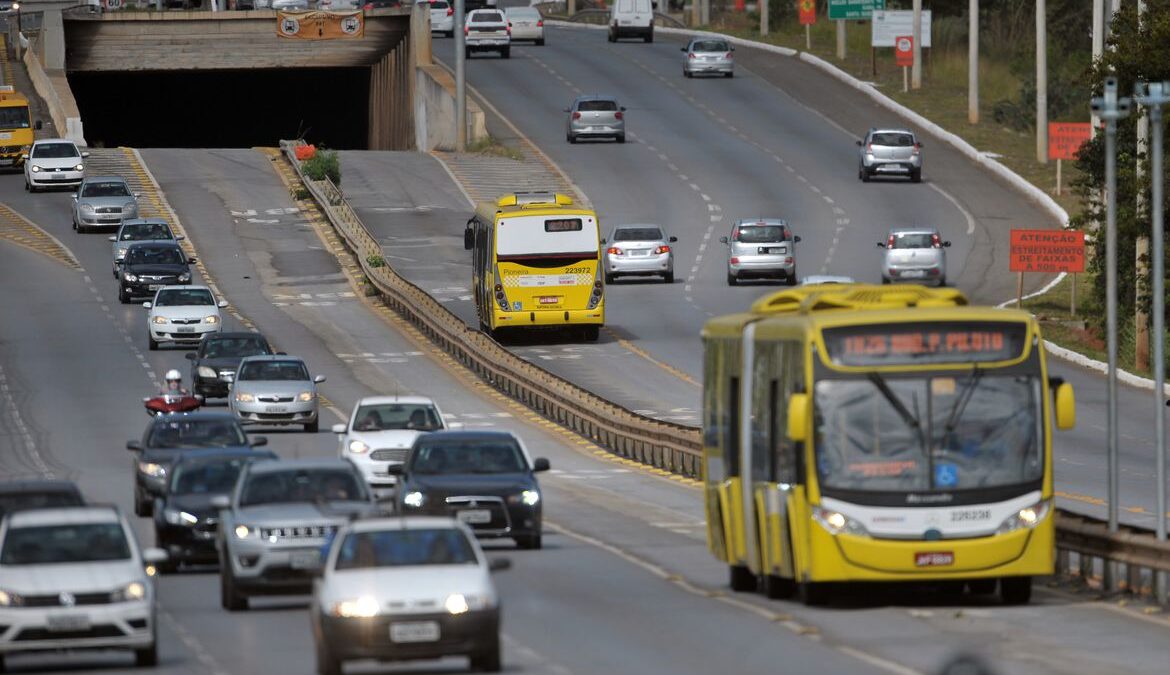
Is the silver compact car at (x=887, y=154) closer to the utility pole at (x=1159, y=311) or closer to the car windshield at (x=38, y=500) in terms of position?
the utility pole at (x=1159, y=311)

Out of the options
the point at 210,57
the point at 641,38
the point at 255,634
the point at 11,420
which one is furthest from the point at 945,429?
A: the point at 641,38

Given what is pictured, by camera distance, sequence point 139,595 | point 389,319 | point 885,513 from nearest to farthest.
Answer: point 139,595 → point 885,513 → point 389,319

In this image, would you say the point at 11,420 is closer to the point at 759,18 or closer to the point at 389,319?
the point at 389,319

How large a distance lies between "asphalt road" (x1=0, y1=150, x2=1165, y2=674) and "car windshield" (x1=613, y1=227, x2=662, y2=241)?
7.15 meters

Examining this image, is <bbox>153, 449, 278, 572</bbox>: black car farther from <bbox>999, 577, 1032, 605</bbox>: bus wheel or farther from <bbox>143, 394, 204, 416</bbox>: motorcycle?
<bbox>143, 394, 204, 416</bbox>: motorcycle

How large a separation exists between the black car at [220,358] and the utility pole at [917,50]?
5300 centimetres

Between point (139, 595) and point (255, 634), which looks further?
point (255, 634)

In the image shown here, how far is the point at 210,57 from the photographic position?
99.2m

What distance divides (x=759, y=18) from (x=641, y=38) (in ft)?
44.6

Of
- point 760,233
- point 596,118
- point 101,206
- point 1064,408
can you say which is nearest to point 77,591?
point 1064,408

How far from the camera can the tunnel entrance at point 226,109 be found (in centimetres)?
11581

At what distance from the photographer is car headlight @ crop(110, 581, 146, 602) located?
60.7 feet

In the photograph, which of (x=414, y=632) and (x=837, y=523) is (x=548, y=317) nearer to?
(x=837, y=523)

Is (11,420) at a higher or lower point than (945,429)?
lower
